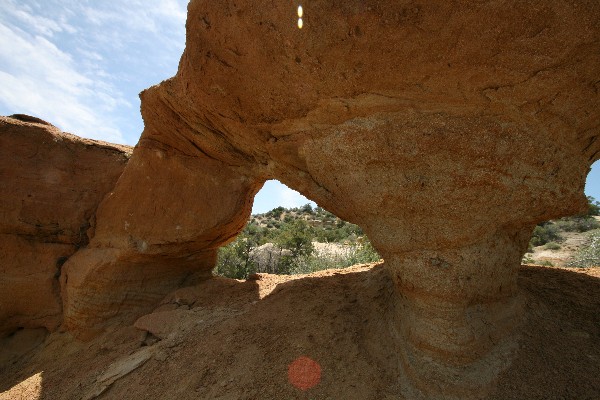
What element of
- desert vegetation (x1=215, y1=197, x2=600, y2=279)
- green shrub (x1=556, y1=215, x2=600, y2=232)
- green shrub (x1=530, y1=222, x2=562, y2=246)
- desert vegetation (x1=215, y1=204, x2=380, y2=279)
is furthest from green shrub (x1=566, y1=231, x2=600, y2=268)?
green shrub (x1=556, y1=215, x2=600, y2=232)

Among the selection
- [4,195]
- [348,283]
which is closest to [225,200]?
[348,283]

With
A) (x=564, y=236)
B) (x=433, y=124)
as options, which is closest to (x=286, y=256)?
(x=433, y=124)

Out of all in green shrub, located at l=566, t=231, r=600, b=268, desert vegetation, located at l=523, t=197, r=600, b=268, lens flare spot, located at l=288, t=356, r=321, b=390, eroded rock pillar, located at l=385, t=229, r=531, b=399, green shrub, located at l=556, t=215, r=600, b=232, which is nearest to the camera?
eroded rock pillar, located at l=385, t=229, r=531, b=399

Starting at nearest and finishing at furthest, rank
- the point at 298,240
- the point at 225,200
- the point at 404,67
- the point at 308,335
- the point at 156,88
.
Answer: the point at 404,67, the point at 308,335, the point at 156,88, the point at 225,200, the point at 298,240

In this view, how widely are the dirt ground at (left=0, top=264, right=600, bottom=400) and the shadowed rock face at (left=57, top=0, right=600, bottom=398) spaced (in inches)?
9.8

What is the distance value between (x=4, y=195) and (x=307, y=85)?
4.51 metres

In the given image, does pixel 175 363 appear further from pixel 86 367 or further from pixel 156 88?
pixel 156 88

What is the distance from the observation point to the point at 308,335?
10.1ft

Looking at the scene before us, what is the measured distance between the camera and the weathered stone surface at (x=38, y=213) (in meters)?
4.69

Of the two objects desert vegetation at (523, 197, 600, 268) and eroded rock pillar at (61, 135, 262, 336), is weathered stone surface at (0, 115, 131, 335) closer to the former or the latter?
eroded rock pillar at (61, 135, 262, 336)

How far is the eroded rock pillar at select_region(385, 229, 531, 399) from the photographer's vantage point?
2.41m

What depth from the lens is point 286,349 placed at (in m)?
3.00

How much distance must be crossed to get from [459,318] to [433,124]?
4.47 feet

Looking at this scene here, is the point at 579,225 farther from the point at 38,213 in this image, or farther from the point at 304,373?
the point at 38,213
